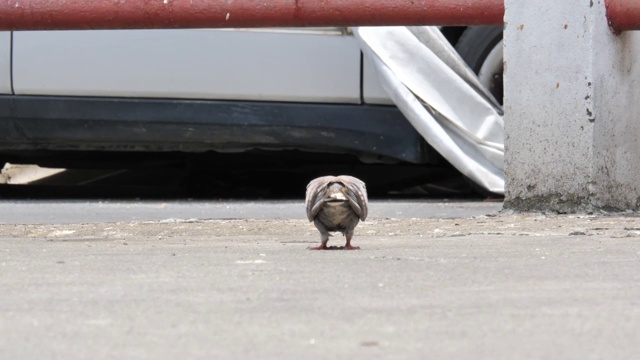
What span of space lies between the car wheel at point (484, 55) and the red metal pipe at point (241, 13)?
0.96 m

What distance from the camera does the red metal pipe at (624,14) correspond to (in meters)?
6.16

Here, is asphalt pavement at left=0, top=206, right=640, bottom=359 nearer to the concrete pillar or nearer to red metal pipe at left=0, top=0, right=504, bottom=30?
the concrete pillar

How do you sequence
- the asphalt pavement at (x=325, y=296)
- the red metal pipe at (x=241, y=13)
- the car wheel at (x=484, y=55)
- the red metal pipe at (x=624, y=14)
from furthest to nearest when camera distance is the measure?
the car wheel at (x=484, y=55) < the red metal pipe at (x=241, y=13) < the red metal pipe at (x=624, y=14) < the asphalt pavement at (x=325, y=296)

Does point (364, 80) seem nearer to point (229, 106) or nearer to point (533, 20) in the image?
point (229, 106)

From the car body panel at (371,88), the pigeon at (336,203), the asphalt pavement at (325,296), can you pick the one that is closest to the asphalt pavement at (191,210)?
the car body panel at (371,88)

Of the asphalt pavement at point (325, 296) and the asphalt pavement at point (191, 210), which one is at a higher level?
the asphalt pavement at point (325, 296)

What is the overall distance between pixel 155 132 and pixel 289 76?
0.86 meters

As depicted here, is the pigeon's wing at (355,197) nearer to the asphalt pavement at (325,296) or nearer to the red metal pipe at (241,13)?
the asphalt pavement at (325,296)

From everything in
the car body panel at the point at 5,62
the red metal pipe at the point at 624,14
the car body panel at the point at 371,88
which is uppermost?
the red metal pipe at the point at 624,14

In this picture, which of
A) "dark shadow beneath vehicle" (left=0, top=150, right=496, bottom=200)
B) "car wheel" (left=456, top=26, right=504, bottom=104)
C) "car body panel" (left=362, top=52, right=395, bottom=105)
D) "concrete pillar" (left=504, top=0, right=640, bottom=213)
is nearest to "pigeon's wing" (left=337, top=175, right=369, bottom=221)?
"concrete pillar" (left=504, top=0, right=640, bottom=213)

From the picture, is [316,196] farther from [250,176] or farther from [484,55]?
[250,176]

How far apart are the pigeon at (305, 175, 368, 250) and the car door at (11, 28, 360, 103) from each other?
110 inches

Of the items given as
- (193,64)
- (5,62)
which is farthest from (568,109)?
(5,62)

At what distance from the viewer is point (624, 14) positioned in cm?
619
